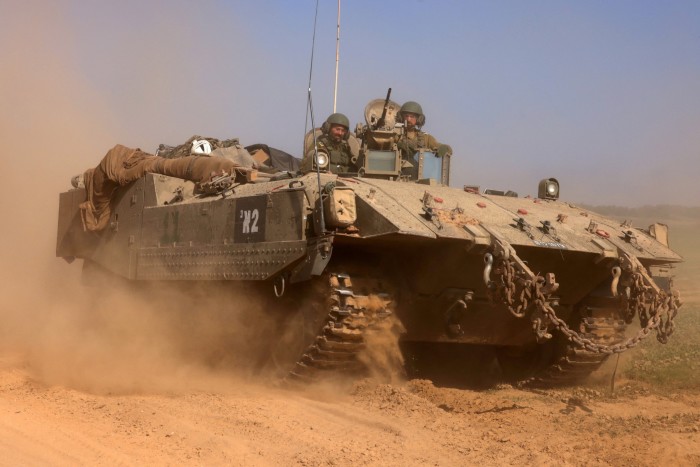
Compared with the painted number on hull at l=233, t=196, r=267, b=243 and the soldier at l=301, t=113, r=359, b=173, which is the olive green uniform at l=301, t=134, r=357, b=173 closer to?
the soldier at l=301, t=113, r=359, b=173

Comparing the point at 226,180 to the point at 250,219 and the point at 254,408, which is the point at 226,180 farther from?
the point at 254,408

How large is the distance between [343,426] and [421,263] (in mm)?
1825

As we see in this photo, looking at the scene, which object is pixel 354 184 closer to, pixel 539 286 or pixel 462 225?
pixel 462 225

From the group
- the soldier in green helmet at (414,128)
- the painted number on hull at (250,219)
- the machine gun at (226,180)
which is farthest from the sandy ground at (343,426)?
the soldier in green helmet at (414,128)

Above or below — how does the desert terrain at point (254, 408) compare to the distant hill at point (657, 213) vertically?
below

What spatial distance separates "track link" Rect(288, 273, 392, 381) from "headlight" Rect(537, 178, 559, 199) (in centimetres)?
303

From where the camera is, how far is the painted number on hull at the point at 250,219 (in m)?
8.49

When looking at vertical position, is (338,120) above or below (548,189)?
above

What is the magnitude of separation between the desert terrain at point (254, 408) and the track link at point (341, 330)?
0.63 feet

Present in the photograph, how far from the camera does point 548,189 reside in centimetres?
1017

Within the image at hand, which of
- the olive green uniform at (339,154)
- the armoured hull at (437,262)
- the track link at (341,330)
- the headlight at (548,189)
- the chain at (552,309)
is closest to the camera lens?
the chain at (552,309)

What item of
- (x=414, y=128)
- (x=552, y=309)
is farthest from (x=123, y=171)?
(x=552, y=309)

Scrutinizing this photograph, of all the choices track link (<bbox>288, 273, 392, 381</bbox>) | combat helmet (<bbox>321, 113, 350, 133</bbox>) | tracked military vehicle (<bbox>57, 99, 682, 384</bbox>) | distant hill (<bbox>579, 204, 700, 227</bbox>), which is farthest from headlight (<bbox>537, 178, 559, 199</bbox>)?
distant hill (<bbox>579, 204, 700, 227</bbox>)

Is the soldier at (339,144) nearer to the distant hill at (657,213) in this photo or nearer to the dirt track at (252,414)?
the dirt track at (252,414)
